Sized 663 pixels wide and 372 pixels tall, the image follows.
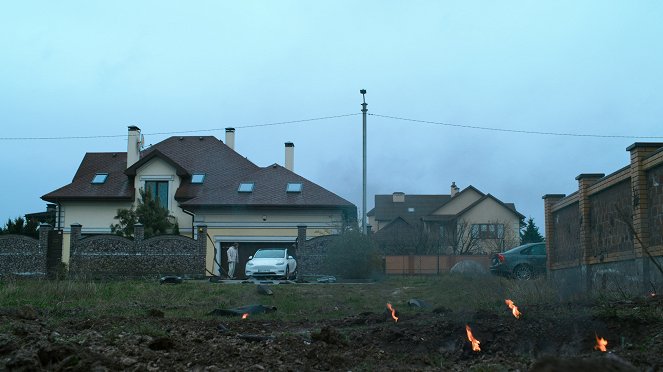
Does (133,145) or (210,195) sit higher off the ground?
(133,145)

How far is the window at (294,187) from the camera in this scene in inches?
1575

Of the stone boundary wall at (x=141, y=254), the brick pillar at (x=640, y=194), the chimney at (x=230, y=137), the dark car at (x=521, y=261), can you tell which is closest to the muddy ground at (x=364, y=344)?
the brick pillar at (x=640, y=194)

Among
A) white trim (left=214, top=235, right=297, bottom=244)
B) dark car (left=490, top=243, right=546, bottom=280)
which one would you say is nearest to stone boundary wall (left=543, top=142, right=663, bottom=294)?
dark car (left=490, top=243, right=546, bottom=280)

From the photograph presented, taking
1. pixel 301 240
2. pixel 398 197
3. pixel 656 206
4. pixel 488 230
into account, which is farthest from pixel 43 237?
pixel 398 197

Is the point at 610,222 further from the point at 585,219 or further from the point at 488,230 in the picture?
the point at 488,230

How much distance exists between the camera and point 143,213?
116 feet

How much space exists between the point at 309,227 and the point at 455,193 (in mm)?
32236

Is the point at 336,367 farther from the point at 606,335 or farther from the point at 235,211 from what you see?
the point at 235,211

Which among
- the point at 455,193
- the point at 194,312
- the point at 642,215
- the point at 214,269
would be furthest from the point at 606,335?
the point at 455,193

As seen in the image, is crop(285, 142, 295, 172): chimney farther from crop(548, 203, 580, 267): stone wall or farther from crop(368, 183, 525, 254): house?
crop(548, 203, 580, 267): stone wall

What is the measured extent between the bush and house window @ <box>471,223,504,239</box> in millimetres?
23964

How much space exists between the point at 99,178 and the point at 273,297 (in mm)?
26031

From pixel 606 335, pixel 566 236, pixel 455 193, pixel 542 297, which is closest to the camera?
pixel 606 335

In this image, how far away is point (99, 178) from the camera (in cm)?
4234
